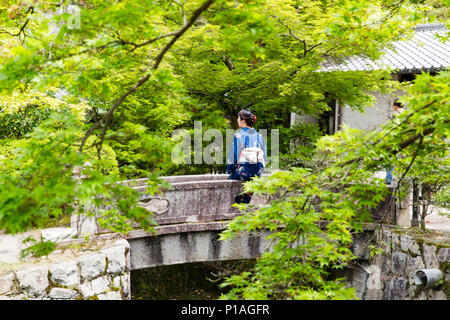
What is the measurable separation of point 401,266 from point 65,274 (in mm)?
6042

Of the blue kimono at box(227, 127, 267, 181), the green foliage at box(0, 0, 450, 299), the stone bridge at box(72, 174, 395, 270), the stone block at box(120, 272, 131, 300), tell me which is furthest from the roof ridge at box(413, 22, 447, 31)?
the stone block at box(120, 272, 131, 300)

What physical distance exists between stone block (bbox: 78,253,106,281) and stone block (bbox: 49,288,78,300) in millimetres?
Result: 272

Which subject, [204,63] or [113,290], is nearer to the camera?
[113,290]

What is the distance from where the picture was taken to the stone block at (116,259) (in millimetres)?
6770

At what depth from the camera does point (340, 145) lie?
4.40 metres

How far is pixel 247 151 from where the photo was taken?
21.9ft

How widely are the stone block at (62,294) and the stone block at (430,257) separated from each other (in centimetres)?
602

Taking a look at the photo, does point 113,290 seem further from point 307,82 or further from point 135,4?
point 307,82

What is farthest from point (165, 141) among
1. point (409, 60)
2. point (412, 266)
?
→ point (409, 60)

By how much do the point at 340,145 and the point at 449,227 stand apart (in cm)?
552

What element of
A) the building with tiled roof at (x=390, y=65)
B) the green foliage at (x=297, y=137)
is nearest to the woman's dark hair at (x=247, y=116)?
the green foliage at (x=297, y=137)

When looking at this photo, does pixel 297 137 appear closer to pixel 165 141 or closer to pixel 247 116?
Result: pixel 247 116

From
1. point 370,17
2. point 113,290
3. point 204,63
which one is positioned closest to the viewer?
point 370,17
